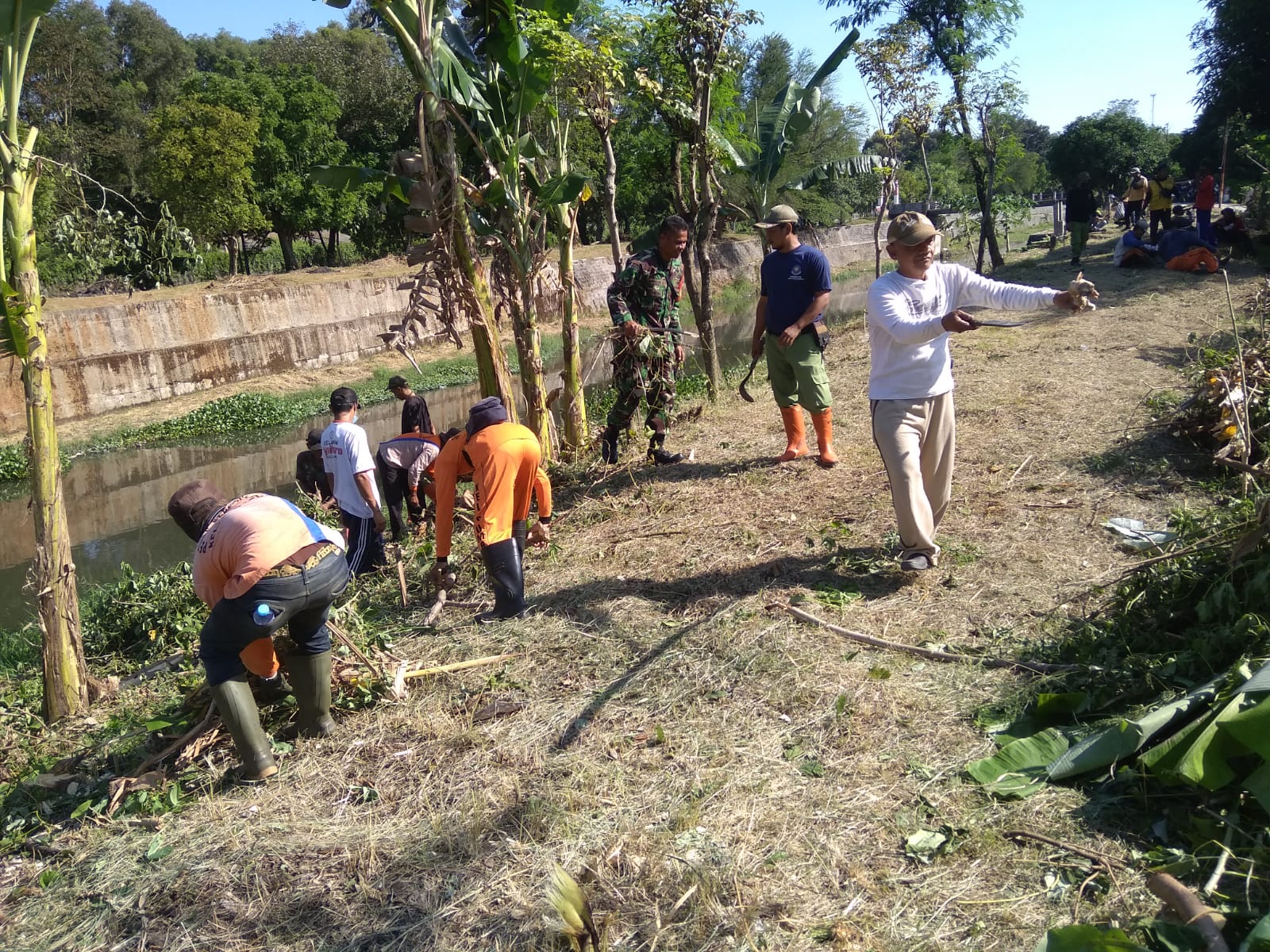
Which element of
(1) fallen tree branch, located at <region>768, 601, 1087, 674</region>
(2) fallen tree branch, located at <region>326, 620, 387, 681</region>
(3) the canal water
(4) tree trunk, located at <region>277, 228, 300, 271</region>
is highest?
(4) tree trunk, located at <region>277, 228, 300, 271</region>

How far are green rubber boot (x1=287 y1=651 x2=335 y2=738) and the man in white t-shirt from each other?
2987mm

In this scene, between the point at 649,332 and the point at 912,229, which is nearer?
the point at 912,229

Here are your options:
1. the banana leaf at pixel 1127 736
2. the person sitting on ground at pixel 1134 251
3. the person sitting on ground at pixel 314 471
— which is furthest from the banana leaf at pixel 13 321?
the person sitting on ground at pixel 1134 251

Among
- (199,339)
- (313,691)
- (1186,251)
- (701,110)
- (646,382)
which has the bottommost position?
(313,691)

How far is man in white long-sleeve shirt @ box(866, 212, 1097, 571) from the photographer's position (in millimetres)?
4430

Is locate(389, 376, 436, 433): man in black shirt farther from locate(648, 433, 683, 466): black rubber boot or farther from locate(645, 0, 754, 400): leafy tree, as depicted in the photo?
locate(645, 0, 754, 400): leafy tree

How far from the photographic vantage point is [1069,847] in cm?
281

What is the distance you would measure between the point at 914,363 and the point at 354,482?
4.56 m

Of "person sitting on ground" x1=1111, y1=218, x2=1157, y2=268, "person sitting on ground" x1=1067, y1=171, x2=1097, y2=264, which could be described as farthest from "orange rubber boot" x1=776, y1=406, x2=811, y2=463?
"person sitting on ground" x1=1067, y1=171, x2=1097, y2=264

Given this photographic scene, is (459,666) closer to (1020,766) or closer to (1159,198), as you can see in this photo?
(1020,766)

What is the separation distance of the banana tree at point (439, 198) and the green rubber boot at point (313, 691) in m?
2.69

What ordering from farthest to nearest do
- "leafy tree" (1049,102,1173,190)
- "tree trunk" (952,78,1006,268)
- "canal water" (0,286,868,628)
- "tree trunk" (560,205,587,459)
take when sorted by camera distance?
1. "leafy tree" (1049,102,1173,190)
2. "tree trunk" (952,78,1006,268)
3. "canal water" (0,286,868,628)
4. "tree trunk" (560,205,587,459)

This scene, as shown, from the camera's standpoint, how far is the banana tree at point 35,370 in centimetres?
510

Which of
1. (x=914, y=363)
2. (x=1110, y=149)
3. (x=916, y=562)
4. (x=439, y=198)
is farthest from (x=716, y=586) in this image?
(x=1110, y=149)
